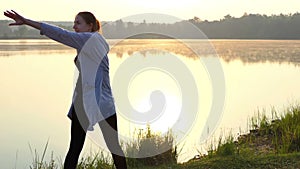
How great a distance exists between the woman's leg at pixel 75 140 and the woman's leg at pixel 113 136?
0.16 metres

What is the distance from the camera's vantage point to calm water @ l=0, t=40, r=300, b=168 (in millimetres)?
5617

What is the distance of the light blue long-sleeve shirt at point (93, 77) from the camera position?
3.16 meters

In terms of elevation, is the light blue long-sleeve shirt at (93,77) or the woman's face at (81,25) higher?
the woman's face at (81,25)

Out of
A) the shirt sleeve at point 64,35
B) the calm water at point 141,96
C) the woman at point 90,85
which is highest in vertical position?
the shirt sleeve at point 64,35

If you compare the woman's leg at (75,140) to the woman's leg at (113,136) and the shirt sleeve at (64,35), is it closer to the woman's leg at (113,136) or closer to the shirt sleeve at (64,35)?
the woman's leg at (113,136)

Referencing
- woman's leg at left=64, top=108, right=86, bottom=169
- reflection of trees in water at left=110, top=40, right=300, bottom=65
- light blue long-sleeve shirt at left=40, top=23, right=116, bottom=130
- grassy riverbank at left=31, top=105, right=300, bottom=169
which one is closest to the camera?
light blue long-sleeve shirt at left=40, top=23, right=116, bottom=130

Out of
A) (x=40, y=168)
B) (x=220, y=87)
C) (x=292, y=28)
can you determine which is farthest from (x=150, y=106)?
(x=292, y=28)

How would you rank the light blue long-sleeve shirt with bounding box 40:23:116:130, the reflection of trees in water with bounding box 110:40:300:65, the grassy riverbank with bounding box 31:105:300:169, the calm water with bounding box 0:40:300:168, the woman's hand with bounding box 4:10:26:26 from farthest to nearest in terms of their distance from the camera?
the reflection of trees in water with bounding box 110:40:300:65 → the calm water with bounding box 0:40:300:168 → the grassy riverbank with bounding box 31:105:300:169 → the light blue long-sleeve shirt with bounding box 40:23:116:130 → the woman's hand with bounding box 4:10:26:26

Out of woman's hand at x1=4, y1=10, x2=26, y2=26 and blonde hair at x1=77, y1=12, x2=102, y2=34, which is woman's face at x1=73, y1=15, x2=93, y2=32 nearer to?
blonde hair at x1=77, y1=12, x2=102, y2=34

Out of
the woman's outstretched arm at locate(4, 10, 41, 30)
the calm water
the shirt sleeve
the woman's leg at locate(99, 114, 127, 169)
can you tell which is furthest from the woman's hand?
the calm water

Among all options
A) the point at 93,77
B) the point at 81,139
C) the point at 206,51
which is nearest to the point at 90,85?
the point at 93,77

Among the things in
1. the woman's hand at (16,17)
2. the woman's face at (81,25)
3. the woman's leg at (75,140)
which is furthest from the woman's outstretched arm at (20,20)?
the woman's leg at (75,140)

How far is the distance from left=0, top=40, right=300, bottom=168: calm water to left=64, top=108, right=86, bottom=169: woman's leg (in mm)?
930

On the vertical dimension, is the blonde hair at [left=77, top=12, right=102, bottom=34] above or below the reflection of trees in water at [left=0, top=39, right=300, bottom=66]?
above
